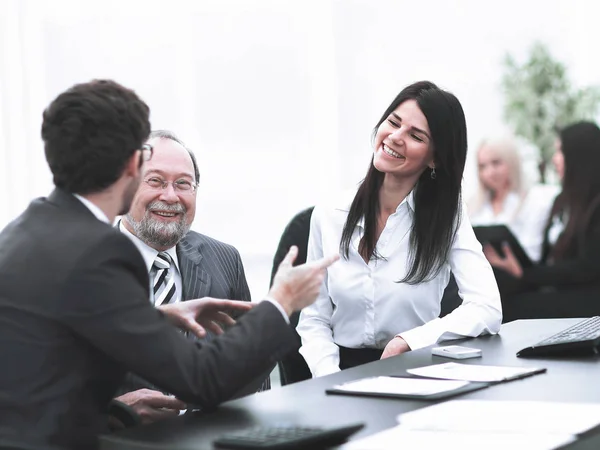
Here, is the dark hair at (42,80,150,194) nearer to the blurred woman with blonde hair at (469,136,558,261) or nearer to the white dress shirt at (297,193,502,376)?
the white dress shirt at (297,193,502,376)

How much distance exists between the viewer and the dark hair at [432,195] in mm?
2752

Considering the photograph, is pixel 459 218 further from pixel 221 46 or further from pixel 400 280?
pixel 221 46

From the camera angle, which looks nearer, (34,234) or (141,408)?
(34,234)

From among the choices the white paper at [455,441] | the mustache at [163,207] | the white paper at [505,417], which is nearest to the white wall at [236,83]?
the mustache at [163,207]

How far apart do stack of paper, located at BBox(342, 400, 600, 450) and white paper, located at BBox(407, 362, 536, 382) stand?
0.21 m

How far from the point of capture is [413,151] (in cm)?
279

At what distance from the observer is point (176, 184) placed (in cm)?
273

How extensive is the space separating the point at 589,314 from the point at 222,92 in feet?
11.4

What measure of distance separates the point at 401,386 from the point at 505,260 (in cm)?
345

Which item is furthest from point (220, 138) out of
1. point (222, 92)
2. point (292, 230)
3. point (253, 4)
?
point (292, 230)

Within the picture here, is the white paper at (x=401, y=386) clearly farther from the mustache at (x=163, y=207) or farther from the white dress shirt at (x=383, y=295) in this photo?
the mustache at (x=163, y=207)

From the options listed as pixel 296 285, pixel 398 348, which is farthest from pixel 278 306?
pixel 398 348

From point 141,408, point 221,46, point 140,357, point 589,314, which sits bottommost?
point 589,314

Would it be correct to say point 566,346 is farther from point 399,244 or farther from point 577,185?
point 577,185
